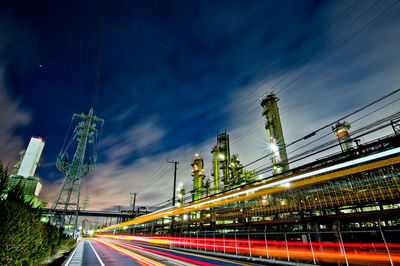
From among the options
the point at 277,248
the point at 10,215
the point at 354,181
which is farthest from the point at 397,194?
the point at 10,215

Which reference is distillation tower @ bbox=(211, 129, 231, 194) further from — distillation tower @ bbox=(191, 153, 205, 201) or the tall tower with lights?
the tall tower with lights

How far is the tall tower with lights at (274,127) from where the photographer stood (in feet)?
84.8

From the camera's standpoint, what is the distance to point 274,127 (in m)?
28.1

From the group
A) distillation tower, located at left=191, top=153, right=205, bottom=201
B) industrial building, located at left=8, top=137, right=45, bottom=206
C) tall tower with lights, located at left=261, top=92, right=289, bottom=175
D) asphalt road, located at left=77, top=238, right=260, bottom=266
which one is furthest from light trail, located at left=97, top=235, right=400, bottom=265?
industrial building, located at left=8, top=137, right=45, bottom=206

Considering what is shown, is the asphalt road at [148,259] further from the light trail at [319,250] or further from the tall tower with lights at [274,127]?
the tall tower with lights at [274,127]

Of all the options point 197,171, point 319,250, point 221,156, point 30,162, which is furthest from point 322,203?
point 30,162

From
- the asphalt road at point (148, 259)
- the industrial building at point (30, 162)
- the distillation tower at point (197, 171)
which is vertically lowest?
the asphalt road at point (148, 259)

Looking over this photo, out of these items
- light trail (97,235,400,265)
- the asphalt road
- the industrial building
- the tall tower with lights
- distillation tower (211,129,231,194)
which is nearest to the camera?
light trail (97,235,400,265)

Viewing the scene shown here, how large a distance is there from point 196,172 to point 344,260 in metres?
42.0

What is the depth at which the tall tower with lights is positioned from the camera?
2585 centimetres

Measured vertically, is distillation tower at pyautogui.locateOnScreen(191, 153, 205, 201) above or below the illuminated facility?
above

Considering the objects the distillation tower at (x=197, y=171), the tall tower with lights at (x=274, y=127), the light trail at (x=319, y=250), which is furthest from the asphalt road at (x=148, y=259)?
the distillation tower at (x=197, y=171)

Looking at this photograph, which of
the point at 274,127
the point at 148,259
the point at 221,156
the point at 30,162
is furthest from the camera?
the point at 30,162

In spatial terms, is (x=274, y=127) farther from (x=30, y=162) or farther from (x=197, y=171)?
(x=30, y=162)
